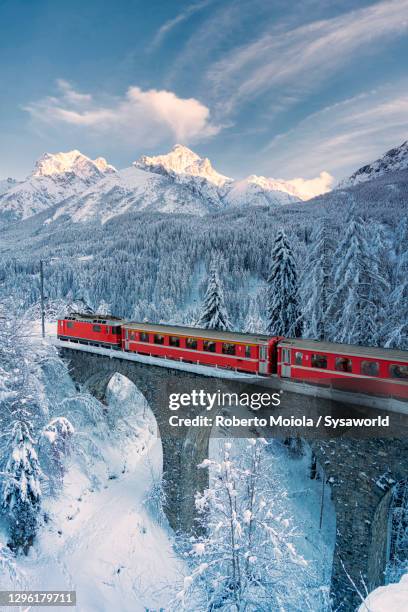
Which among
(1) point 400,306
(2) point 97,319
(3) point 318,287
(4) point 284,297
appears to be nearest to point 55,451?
(2) point 97,319

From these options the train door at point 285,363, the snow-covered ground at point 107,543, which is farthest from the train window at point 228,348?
the snow-covered ground at point 107,543

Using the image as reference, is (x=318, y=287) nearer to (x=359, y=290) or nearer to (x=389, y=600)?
(x=359, y=290)

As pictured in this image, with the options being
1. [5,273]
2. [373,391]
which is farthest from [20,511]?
[5,273]

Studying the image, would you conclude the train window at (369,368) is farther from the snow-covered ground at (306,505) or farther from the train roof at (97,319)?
the train roof at (97,319)

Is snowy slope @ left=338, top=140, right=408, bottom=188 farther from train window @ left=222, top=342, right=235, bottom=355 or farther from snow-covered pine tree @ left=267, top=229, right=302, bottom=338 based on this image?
train window @ left=222, top=342, right=235, bottom=355

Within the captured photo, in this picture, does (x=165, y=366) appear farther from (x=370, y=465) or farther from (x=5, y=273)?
(x=5, y=273)
